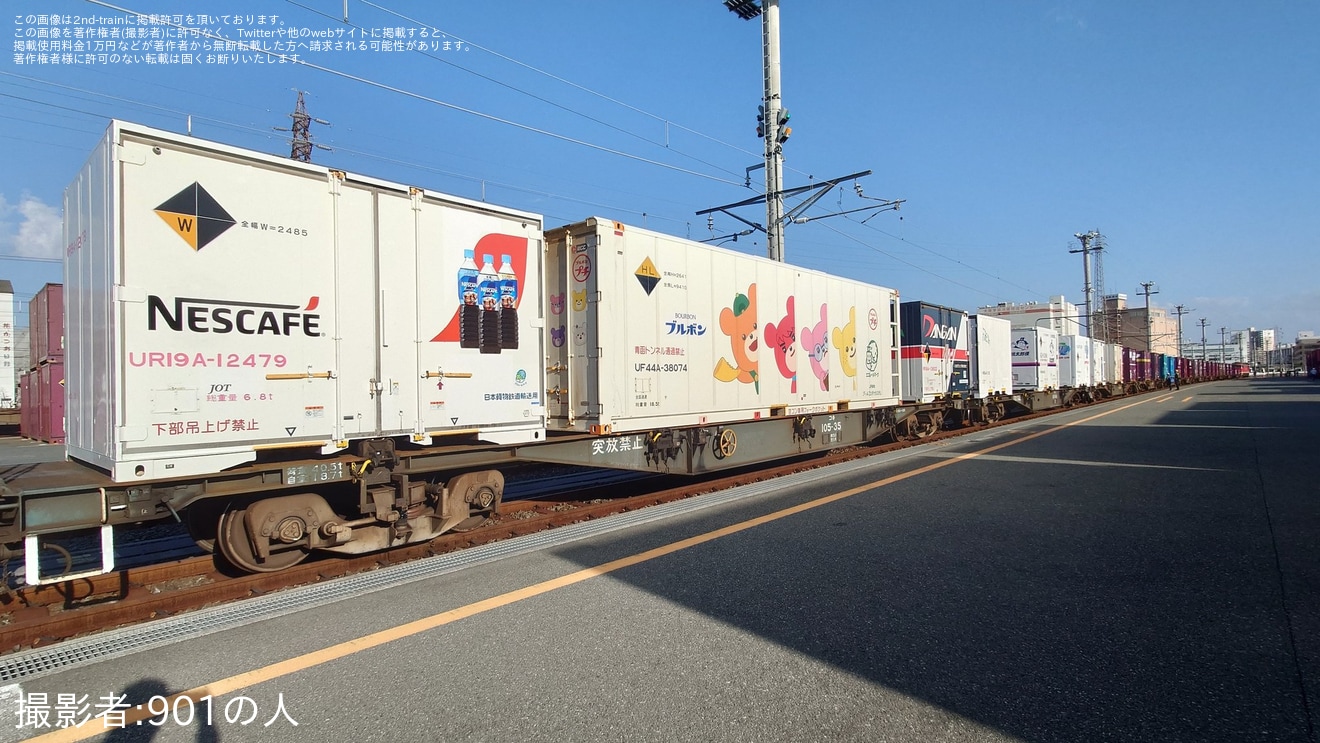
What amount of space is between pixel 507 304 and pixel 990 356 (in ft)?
54.9

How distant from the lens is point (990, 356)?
19.2 m

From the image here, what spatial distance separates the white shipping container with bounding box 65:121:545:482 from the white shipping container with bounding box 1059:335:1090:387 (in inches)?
1141

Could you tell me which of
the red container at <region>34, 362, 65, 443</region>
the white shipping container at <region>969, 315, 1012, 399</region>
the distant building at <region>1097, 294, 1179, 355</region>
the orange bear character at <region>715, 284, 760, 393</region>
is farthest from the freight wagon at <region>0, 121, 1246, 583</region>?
the distant building at <region>1097, 294, 1179, 355</region>

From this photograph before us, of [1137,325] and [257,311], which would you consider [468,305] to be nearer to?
[257,311]

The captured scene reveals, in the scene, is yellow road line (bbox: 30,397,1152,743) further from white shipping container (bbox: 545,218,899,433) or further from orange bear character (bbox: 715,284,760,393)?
orange bear character (bbox: 715,284,760,393)

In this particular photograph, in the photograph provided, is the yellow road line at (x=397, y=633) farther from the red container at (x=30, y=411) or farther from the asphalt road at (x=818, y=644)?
the red container at (x=30, y=411)

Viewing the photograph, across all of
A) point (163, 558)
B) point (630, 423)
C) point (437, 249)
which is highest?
point (437, 249)

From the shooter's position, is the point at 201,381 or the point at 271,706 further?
the point at 201,381

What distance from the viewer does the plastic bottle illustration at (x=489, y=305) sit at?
6.47 metres

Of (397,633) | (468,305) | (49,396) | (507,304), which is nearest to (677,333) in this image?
(507,304)

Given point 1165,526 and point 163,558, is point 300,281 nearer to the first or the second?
point 163,558

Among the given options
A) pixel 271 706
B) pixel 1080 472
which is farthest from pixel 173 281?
pixel 1080 472

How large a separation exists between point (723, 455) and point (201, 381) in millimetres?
6460

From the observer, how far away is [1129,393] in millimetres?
44406
